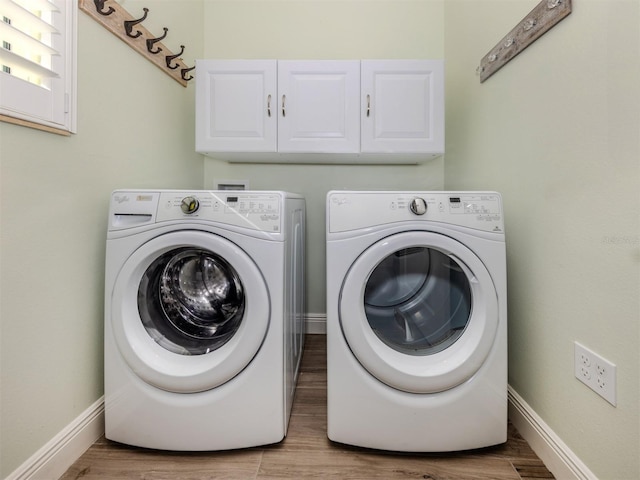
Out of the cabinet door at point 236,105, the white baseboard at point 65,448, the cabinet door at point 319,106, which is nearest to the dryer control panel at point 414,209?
the cabinet door at point 319,106

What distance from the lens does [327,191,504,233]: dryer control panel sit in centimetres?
105

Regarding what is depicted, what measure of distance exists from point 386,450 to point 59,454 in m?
1.10

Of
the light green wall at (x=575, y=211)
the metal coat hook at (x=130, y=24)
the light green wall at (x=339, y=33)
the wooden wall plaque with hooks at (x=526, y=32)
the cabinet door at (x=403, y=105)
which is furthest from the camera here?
the light green wall at (x=339, y=33)

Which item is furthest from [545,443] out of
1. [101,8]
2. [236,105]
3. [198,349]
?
[101,8]

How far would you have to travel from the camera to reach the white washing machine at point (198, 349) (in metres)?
1.03

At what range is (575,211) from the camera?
942 millimetres

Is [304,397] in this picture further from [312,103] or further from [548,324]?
[312,103]

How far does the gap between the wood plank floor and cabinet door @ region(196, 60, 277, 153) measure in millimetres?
1430

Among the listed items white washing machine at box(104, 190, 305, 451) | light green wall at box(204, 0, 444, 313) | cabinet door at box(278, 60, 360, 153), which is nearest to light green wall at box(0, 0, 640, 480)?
white washing machine at box(104, 190, 305, 451)

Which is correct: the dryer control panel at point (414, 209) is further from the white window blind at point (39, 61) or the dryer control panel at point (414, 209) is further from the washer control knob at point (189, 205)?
the white window blind at point (39, 61)

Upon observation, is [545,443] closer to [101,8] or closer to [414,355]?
[414,355]

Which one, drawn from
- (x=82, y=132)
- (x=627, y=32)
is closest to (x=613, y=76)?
(x=627, y=32)

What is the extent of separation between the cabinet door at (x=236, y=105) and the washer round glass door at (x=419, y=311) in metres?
1.01

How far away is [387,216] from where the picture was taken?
1056mm
